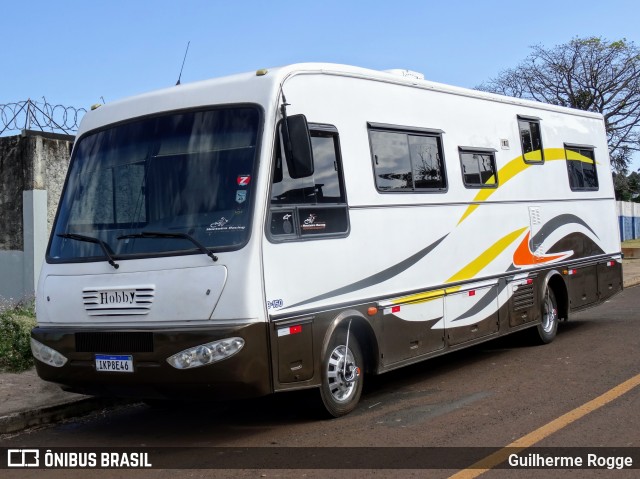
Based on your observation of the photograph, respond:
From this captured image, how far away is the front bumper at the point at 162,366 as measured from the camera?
22.4 feet

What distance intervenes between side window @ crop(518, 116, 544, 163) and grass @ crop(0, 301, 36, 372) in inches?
270

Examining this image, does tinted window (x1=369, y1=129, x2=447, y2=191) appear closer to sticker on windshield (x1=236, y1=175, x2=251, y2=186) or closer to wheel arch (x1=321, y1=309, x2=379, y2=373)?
wheel arch (x1=321, y1=309, x2=379, y2=373)

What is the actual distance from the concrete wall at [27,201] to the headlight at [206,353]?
7.51 m

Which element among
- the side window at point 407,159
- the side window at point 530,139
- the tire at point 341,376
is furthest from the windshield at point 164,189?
the side window at point 530,139

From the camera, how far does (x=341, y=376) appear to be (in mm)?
7832

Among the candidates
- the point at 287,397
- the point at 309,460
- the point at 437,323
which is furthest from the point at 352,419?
the point at 437,323

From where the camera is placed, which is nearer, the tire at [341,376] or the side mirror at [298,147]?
the side mirror at [298,147]

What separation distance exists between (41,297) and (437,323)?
412cm

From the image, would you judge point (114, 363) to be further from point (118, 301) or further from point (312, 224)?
point (312, 224)

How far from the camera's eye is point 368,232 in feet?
27.3

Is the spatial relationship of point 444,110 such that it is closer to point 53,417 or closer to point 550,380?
point 550,380

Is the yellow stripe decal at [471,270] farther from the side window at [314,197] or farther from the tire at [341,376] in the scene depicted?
the side window at [314,197]

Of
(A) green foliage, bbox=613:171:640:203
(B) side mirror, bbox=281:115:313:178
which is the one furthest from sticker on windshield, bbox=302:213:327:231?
(A) green foliage, bbox=613:171:640:203

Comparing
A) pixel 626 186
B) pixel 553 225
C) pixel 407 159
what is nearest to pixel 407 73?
pixel 407 159
